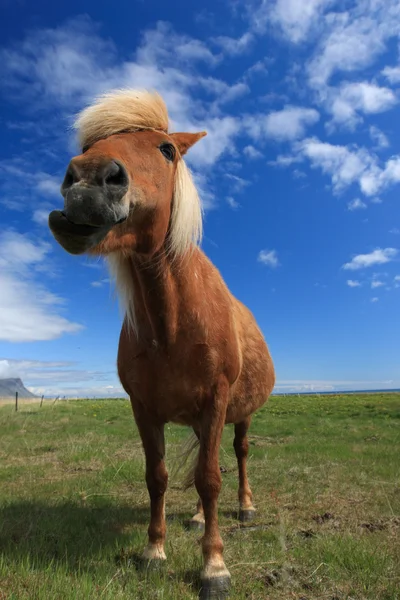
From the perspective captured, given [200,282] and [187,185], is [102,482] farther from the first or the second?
[187,185]

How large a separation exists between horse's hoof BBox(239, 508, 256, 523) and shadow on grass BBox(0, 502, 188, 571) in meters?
0.79

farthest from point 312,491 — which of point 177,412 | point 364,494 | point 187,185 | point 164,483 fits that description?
point 187,185

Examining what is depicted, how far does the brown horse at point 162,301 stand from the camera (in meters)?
2.99

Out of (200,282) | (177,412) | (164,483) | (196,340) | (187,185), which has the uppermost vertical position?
(187,185)

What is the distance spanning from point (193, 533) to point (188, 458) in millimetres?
1539

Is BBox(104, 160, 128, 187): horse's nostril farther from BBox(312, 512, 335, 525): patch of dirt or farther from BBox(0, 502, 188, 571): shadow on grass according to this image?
BBox(312, 512, 335, 525): patch of dirt

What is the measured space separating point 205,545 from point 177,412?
1056 mm

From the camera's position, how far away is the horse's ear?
368cm

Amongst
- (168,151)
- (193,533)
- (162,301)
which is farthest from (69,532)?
(168,151)

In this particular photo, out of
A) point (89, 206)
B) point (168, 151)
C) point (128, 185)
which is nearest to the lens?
point (89, 206)

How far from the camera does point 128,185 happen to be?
8.46 feet

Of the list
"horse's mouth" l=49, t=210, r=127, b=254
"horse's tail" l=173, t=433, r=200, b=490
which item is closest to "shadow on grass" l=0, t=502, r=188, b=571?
"horse's tail" l=173, t=433, r=200, b=490

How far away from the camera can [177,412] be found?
3.70 meters

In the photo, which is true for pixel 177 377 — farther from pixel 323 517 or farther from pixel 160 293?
pixel 323 517
